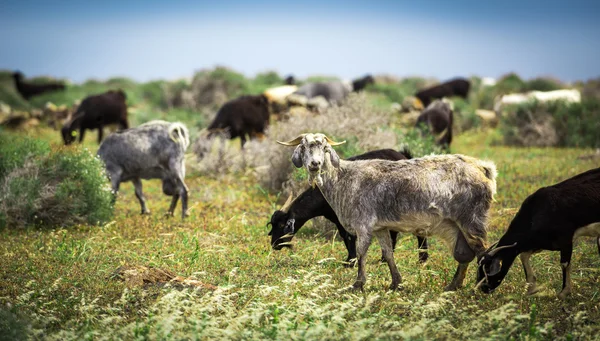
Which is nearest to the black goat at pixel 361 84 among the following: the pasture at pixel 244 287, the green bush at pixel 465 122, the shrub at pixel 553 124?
the green bush at pixel 465 122

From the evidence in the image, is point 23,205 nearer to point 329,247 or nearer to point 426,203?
point 329,247

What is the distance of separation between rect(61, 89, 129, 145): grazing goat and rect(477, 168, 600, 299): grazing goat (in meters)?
16.2

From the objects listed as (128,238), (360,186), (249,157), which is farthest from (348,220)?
(249,157)

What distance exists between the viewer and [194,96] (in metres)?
33.3

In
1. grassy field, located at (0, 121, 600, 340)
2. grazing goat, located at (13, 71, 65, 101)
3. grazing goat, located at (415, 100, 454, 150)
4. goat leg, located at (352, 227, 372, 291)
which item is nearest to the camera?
grassy field, located at (0, 121, 600, 340)

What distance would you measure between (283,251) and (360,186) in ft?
8.24

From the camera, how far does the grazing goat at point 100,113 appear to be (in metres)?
20.7

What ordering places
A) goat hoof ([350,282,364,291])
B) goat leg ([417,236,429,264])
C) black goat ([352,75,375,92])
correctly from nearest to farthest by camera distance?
goat hoof ([350,282,364,291]), goat leg ([417,236,429,264]), black goat ([352,75,375,92])

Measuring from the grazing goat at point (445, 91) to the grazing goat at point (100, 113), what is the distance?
46.9ft

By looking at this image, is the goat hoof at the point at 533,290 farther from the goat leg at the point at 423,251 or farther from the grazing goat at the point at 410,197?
the goat leg at the point at 423,251

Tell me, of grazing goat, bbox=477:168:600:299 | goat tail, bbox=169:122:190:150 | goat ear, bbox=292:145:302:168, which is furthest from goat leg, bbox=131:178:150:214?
grazing goat, bbox=477:168:600:299

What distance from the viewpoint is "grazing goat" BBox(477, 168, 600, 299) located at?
23.6 feet

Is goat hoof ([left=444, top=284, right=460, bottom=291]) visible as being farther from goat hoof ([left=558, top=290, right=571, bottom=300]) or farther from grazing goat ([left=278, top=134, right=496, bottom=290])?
goat hoof ([left=558, top=290, right=571, bottom=300])

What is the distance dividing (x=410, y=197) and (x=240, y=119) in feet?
37.3
